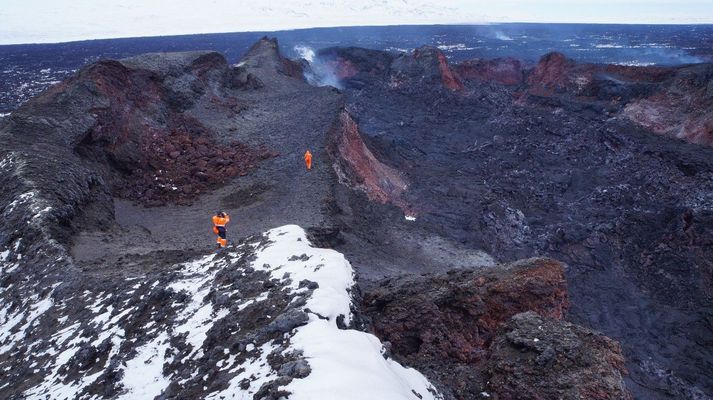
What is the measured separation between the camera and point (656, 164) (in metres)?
22.6

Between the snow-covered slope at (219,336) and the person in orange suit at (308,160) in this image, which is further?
the person in orange suit at (308,160)

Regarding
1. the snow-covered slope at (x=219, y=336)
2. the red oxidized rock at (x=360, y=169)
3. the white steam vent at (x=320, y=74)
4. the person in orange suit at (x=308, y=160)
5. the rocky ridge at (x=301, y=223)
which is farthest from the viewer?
the white steam vent at (x=320, y=74)

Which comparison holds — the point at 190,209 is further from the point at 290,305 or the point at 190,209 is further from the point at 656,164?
the point at 656,164

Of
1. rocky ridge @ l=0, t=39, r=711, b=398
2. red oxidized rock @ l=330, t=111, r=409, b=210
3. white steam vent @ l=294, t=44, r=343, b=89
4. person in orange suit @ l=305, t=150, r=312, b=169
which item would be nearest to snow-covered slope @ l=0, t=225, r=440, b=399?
rocky ridge @ l=0, t=39, r=711, b=398

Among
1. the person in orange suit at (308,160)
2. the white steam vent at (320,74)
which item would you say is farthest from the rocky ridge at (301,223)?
the white steam vent at (320,74)

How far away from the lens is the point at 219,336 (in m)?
5.87

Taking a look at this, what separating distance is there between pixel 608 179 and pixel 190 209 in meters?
18.4

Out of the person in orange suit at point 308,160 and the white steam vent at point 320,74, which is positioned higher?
the white steam vent at point 320,74

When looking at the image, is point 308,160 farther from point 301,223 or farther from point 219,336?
point 219,336

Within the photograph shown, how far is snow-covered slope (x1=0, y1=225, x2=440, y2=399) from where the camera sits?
479cm

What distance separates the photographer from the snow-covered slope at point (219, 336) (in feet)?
15.7

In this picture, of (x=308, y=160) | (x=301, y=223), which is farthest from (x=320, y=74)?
(x=301, y=223)

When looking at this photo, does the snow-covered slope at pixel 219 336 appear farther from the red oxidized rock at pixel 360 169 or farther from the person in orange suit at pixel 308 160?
the red oxidized rock at pixel 360 169

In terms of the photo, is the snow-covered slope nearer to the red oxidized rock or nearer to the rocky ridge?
the rocky ridge
